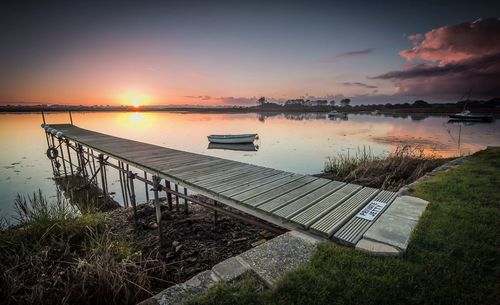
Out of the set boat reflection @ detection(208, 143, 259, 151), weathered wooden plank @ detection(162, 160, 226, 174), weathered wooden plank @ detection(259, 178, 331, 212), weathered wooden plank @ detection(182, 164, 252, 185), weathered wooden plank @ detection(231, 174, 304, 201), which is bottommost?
boat reflection @ detection(208, 143, 259, 151)

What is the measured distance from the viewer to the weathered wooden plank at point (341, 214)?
3461 millimetres

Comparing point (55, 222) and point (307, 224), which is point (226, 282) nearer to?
point (307, 224)

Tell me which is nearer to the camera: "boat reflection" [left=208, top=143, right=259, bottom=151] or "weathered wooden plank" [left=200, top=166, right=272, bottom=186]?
"weathered wooden plank" [left=200, top=166, right=272, bottom=186]

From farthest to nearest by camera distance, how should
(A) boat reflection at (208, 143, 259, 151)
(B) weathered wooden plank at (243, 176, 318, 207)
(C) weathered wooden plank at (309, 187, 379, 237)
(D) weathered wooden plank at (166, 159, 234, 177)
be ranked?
(A) boat reflection at (208, 143, 259, 151), (D) weathered wooden plank at (166, 159, 234, 177), (B) weathered wooden plank at (243, 176, 318, 207), (C) weathered wooden plank at (309, 187, 379, 237)

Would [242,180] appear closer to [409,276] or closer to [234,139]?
[409,276]

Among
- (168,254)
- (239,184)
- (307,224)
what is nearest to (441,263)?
(307,224)

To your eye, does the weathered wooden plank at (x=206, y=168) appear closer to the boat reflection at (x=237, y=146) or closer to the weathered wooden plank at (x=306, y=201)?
the weathered wooden plank at (x=306, y=201)

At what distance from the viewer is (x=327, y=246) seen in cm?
314

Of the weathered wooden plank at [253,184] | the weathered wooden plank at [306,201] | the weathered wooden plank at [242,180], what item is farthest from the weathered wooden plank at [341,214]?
the weathered wooden plank at [242,180]

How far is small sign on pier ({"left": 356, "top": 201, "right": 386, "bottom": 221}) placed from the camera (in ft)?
12.7

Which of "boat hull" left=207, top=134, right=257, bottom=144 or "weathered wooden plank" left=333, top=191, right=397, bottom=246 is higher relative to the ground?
"weathered wooden plank" left=333, top=191, right=397, bottom=246

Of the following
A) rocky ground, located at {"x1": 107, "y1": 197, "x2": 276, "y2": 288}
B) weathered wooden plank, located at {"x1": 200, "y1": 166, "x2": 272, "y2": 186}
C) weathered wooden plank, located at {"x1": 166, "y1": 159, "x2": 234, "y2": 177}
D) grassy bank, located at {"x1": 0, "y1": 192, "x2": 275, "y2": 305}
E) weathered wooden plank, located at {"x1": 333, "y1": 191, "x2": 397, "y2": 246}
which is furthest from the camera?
weathered wooden plank, located at {"x1": 166, "y1": 159, "x2": 234, "y2": 177}

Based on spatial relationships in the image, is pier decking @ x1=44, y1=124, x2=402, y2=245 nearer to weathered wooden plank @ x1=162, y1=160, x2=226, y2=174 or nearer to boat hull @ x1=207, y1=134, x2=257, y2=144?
weathered wooden plank @ x1=162, y1=160, x2=226, y2=174

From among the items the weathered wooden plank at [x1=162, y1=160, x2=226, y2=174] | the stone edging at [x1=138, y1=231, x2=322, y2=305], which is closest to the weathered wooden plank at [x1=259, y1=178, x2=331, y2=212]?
the stone edging at [x1=138, y1=231, x2=322, y2=305]
